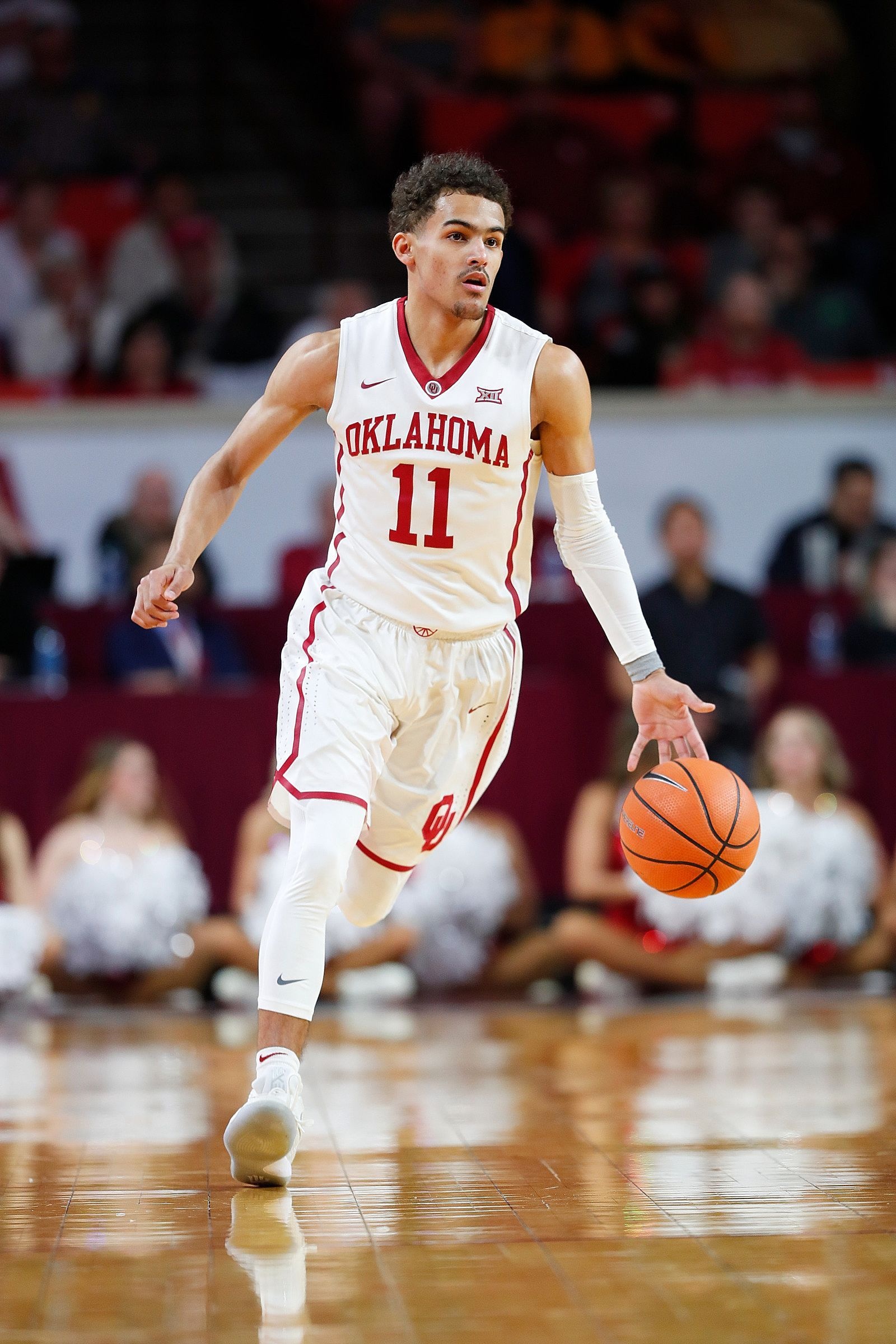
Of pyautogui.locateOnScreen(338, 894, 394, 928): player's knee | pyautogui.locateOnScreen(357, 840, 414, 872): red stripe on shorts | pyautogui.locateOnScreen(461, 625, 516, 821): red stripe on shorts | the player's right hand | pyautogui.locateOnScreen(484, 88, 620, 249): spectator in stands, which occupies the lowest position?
pyautogui.locateOnScreen(338, 894, 394, 928): player's knee

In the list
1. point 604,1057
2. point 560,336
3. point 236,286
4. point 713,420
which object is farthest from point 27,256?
point 604,1057

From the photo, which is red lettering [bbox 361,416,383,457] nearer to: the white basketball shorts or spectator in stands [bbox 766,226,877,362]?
the white basketball shorts

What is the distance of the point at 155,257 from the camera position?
11273mm

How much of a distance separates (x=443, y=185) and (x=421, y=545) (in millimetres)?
805

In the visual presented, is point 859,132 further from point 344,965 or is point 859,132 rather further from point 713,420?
point 344,965

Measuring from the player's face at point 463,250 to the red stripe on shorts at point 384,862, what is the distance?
1289 mm

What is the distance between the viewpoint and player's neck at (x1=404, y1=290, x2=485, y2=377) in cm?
410

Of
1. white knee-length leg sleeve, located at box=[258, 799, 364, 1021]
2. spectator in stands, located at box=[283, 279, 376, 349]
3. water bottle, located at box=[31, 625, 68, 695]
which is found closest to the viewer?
white knee-length leg sleeve, located at box=[258, 799, 364, 1021]

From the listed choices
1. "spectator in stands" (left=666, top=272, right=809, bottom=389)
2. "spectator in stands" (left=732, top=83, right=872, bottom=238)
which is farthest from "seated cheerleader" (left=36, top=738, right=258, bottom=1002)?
"spectator in stands" (left=732, top=83, right=872, bottom=238)

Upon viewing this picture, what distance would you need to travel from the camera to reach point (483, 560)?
163 inches

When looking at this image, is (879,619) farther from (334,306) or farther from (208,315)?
(208,315)

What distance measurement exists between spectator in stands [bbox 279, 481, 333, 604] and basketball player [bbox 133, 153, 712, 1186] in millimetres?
4815

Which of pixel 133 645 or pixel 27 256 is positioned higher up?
pixel 27 256

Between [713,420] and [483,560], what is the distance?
262 inches
